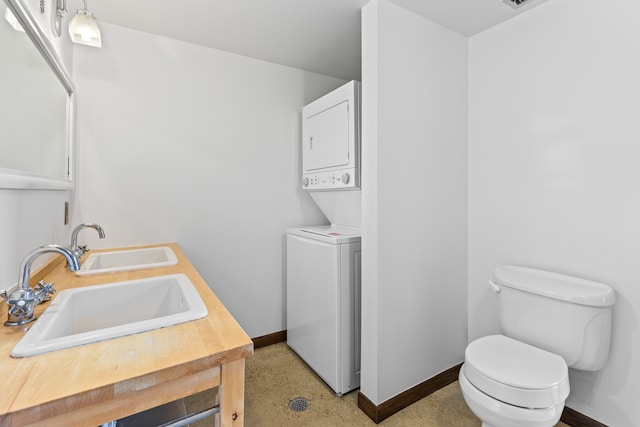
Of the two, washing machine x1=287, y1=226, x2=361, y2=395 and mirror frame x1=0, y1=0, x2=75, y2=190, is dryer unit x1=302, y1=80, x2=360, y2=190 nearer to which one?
washing machine x1=287, y1=226, x2=361, y2=395

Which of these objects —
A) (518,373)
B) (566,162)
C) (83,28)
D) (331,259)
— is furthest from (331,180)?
(83,28)

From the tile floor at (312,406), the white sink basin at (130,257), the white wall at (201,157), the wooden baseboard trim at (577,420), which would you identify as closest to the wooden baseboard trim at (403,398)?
the tile floor at (312,406)

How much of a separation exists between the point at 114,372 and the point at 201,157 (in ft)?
6.02

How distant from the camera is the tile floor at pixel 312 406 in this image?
5.52ft

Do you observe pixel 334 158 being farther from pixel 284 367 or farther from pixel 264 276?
pixel 284 367

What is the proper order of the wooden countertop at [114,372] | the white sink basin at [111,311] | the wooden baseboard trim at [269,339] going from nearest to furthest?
the wooden countertop at [114,372], the white sink basin at [111,311], the wooden baseboard trim at [269,339]

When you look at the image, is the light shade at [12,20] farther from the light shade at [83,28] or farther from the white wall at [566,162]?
the white wall at [566,162]

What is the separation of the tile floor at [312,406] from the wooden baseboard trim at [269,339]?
292 mm

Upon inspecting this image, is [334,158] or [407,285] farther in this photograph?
[334,158]

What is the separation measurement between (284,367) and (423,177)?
1649 mm

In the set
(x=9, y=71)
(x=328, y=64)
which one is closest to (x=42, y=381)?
(x=9, y=71)

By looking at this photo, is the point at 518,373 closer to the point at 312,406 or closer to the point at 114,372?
the point at 312,406

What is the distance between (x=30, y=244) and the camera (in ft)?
4.06

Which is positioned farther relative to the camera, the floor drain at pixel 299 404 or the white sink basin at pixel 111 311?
the floor drain at pixel 299 404
